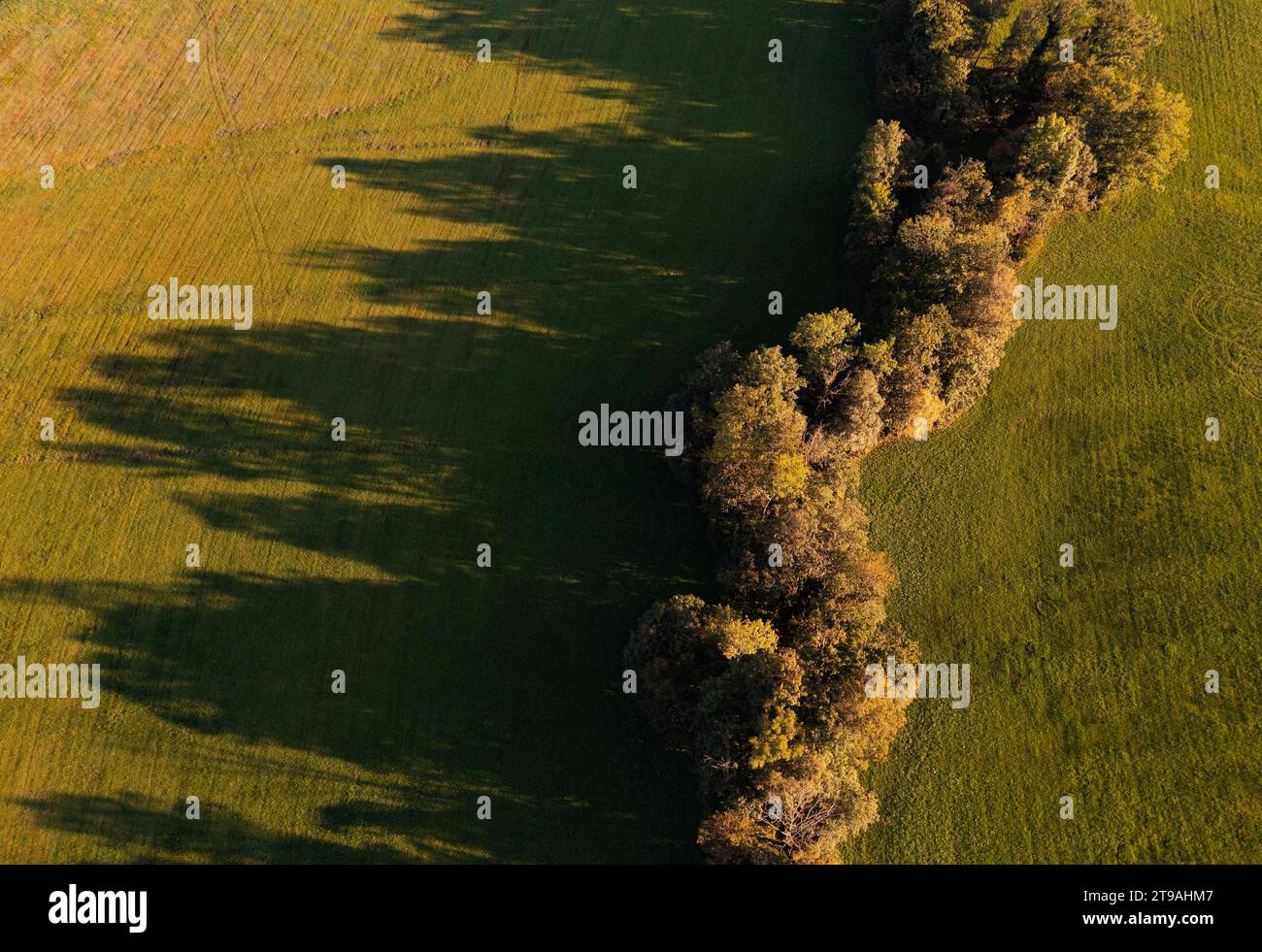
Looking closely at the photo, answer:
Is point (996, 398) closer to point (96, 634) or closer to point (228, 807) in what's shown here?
point (228, 807)

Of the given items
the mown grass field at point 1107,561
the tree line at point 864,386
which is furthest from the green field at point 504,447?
the tree line at point 864,386

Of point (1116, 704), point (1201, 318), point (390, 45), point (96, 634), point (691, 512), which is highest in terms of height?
point (390, 45)

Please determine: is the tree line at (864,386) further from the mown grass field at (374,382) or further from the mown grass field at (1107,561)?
the mown grass field at (374,382)

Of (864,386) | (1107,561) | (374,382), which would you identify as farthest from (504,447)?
(1107,561)

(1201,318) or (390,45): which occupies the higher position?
(390,45)

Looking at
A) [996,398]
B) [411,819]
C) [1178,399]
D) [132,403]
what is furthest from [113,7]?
[1178,399]
